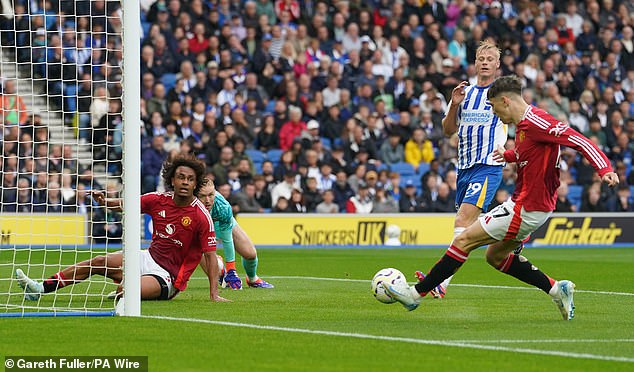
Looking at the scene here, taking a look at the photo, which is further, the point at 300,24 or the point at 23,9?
the point at 300,24

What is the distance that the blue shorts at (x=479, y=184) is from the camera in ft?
42.3

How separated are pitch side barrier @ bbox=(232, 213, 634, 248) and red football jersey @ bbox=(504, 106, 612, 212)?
49.5 ft

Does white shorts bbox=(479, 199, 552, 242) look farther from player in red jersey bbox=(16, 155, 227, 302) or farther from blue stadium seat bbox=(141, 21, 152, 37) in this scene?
blue stadium seat bbox=(141, 21, 152, 37)

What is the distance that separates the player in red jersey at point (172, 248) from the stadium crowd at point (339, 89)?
10.3 meters

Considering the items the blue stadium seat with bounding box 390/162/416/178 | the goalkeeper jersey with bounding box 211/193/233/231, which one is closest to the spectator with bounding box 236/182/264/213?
the blue stadium seat with bounding box 390/162/416/178

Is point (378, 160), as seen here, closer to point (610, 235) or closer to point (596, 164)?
point (610, 235)

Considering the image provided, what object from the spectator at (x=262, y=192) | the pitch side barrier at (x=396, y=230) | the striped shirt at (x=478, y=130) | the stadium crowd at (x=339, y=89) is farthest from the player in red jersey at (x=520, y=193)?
the spectator at (x=262, y=192)

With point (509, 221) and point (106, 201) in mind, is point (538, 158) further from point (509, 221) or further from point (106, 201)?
point (106, 201)

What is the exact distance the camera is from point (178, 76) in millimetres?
26906

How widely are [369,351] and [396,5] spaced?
24071 mm

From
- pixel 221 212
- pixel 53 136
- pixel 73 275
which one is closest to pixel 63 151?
pixel 53 136

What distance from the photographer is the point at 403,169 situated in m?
28.3

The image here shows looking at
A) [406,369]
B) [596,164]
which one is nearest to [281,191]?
[596,164]

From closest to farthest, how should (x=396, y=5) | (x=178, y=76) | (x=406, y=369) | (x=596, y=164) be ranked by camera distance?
(x=406, y=369)
(x=596, y=164)
(x=178, y=76)
(x=396, y=5)
